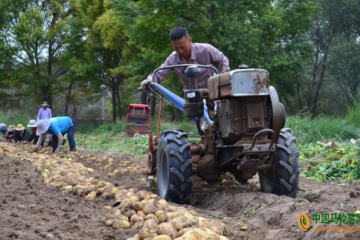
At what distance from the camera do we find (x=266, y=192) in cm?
577

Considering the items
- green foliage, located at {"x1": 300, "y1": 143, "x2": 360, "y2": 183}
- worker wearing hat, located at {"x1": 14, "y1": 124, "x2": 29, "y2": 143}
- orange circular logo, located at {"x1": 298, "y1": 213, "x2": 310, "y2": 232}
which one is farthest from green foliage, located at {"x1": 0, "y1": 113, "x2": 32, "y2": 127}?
orange circular logo, located at {"x1": 298, "y1": 213, "x2": 310, "y2": 232}

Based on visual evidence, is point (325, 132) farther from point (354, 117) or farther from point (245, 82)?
point (245, 82)

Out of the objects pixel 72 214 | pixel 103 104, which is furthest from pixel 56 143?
pixel 103 104

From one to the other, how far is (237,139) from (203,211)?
2.83ft

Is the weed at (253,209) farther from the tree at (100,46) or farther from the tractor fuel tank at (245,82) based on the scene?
the tree at (100,46)

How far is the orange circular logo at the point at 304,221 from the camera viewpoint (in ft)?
12.9

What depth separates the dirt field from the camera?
13.0 feet

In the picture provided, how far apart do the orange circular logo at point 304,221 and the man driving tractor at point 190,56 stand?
2726 mm

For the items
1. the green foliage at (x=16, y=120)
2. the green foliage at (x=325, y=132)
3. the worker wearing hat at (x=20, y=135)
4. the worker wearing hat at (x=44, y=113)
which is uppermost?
the worker wearing hat at (x=44, y=113)

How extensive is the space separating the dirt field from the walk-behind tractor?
307mm

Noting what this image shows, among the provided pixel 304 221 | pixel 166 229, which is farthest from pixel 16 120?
pixel 304 221

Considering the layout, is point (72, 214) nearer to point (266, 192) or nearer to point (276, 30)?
point (266, 192)

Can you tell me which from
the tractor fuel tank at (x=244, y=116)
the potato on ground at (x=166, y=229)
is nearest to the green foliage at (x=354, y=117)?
the tractor fuel tank at (x=244, y=116)

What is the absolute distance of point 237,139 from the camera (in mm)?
5422
